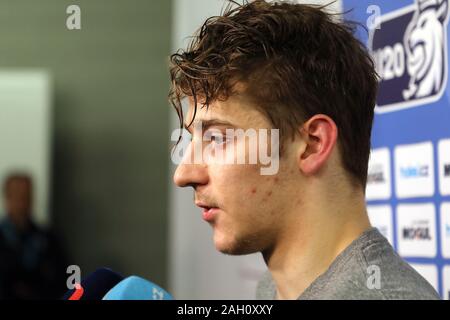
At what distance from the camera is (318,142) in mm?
1043

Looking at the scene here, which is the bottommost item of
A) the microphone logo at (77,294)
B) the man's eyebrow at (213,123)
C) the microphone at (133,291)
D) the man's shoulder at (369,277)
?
the microphone logo at (77,294)

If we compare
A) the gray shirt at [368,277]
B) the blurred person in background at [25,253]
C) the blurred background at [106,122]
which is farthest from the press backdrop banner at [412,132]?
the blurred background at [106,122]

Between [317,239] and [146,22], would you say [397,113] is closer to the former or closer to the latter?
[317,239]

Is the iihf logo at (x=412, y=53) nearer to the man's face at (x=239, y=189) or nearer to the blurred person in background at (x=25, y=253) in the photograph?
the man's face at (x=239, y=189)

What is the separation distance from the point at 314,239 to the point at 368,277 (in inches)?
4.7

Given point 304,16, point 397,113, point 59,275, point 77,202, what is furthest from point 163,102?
point 304,16

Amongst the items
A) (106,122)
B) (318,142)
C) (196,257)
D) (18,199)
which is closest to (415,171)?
(318,142)

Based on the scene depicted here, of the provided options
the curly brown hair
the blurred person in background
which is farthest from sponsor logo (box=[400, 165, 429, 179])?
the blurred person in background

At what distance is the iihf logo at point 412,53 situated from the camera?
4.32 feet

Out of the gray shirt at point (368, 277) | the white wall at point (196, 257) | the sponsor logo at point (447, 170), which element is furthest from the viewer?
the white wall at point (196, 257)

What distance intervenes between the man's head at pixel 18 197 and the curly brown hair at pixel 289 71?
253 centimetres

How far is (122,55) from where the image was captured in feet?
13.0

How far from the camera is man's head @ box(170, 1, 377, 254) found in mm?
1043

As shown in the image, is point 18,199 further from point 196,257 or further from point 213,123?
point 213,123
